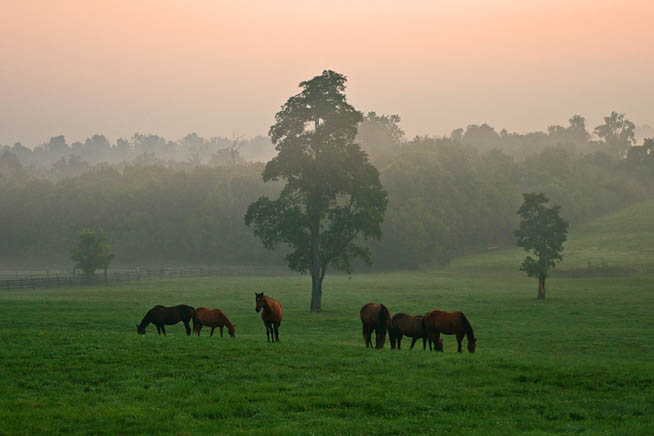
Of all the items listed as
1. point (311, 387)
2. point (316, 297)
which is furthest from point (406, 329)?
point (316, 297)

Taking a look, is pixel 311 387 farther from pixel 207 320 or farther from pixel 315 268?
pixel 315 268

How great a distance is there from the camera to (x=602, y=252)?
98750 mm

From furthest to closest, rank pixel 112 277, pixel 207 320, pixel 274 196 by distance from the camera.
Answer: pixel 274 196
pixel 112 277
pixel 207 320

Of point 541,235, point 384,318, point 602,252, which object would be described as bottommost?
point 384,318

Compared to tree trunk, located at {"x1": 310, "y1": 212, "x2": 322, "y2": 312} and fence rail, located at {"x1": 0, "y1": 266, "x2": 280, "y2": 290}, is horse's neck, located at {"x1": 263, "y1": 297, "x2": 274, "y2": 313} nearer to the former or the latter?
tree trunk, located at {"x1": 310, "y1": 212, "x2": 322, "y2": 312}

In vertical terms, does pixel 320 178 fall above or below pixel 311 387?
above

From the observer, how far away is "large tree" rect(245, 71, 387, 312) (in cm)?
4859

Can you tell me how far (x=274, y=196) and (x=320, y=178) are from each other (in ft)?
302

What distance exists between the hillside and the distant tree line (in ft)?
23.9

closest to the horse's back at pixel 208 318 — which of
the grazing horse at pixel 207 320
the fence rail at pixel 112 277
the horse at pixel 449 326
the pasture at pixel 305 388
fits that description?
the grazing horse at pixel 207 320

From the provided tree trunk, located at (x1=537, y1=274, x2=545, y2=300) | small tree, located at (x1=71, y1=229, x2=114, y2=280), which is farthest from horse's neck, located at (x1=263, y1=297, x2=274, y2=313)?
small tree, located at (x1=71, y1=229, x2=114, y2=280)

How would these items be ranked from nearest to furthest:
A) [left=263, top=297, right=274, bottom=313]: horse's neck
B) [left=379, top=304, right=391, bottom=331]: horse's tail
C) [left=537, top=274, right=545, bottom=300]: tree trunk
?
[left=263, top=297, right=274, bottom=313]: horse's neck < [left=379, top=304, right=391, bottom=331]: horse's tail < [left=537, top=274, right=545, bottom=300]: tree trunk

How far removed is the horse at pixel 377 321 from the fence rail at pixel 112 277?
183 ft

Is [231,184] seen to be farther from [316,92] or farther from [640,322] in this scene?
[640,322]
